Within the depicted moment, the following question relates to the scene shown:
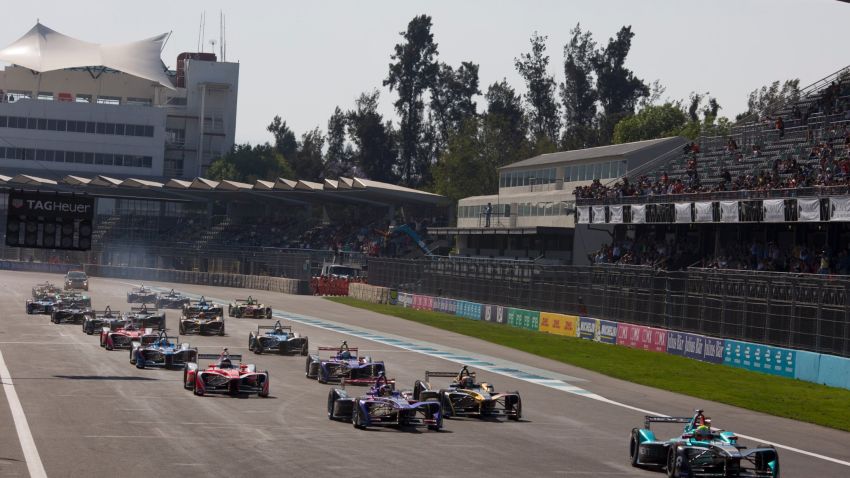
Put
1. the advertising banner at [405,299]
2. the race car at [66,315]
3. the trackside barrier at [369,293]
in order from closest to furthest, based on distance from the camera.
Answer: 1. the race car at [66,315]
2. the advertising banner at [405,299]
3. the trackside barrier at [369,293]

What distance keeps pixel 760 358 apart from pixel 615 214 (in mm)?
22218

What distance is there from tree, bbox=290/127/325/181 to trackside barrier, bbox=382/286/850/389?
335ft

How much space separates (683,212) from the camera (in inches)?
2162

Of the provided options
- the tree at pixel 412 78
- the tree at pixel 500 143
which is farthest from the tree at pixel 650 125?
the tree at pixel 412 78

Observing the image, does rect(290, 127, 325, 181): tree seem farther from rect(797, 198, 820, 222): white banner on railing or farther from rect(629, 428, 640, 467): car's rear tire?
rect(629, 428, 640, 467): car's rear tire

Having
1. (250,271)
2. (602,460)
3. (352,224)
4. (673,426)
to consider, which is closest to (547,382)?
(673,426)

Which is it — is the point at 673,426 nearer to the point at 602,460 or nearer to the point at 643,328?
the point at 602,460

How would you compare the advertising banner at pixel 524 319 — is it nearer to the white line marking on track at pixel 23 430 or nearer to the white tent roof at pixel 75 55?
the white line marking on track at pixel 23 430

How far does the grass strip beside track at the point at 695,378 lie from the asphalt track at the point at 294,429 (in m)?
1.23

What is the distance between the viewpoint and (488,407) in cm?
2566

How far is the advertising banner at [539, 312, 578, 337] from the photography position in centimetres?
5366

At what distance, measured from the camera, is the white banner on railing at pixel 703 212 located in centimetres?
5272

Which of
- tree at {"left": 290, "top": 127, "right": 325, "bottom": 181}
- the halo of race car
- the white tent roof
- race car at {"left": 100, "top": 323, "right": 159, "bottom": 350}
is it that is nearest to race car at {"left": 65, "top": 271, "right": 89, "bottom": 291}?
the halo of race car

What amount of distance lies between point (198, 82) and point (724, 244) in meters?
104
